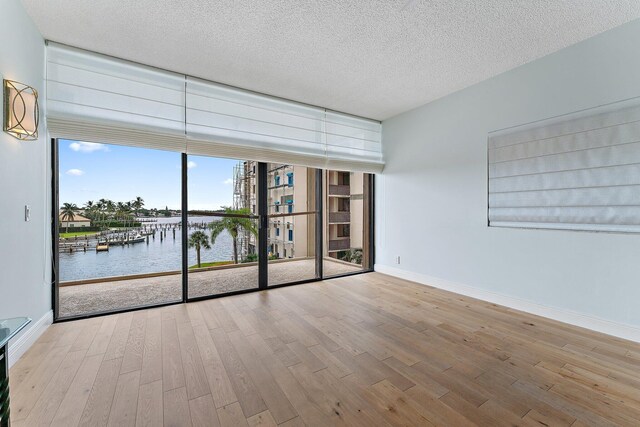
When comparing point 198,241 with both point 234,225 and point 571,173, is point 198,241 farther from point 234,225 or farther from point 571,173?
point 571,173

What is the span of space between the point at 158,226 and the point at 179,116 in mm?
1355

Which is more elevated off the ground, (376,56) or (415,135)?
(376,56)

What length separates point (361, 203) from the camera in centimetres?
527

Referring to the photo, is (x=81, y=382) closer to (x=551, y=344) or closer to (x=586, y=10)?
(x=551, y=344)

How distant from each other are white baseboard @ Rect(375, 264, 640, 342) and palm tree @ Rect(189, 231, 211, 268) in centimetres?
306

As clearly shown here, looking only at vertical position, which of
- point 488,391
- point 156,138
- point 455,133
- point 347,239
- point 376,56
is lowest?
point 488,391

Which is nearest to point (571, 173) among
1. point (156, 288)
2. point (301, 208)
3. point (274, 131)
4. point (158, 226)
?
point (274, 131)

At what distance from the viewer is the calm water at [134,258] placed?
2926 mm

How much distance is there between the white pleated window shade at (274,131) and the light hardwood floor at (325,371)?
6.56ft

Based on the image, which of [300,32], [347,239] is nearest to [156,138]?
[300,32]

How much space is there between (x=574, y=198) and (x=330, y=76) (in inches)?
113

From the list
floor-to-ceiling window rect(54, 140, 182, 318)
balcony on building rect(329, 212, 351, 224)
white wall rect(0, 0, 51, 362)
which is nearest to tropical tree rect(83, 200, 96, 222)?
floor-to-ceiling window rect(54, 140, 182, 318)

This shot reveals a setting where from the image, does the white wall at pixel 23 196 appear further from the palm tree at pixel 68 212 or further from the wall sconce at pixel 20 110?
the palm tree at pixel 68 212

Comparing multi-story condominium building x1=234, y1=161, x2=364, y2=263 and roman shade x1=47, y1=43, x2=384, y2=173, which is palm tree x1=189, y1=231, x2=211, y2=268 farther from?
roman shade x1=47, y1=43, x2=384, y2=173
